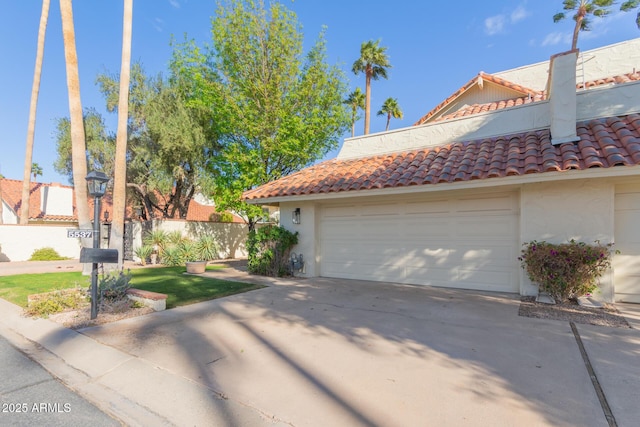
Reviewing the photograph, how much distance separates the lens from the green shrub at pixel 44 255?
16906mm

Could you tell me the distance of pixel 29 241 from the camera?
1706 centimetres

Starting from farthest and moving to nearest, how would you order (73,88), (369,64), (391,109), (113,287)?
(391,109), (369,64), (73,88), (113,287)

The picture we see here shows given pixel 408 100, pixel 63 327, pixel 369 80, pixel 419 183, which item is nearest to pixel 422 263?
pixel 419 183

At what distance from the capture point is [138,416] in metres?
2.70

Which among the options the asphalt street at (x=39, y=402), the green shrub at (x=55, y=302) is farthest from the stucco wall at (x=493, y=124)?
the asphalt street at (x=39, y=402)

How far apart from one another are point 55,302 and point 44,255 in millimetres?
15217

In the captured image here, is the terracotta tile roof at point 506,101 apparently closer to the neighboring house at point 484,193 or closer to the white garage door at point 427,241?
the neighboring house at point 484,193

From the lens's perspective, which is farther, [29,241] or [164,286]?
[29,241]

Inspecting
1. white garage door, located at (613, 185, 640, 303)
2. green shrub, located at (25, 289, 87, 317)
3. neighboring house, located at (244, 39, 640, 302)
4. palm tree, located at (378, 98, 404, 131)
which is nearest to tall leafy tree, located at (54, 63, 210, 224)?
neighboring house, located at (244, 39, 640, 302)

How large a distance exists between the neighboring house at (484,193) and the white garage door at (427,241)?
26 millimetres

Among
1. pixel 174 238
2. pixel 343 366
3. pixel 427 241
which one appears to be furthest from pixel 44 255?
pixel 343 366

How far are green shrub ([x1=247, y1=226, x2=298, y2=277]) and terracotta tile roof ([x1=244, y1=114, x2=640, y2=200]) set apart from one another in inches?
47.7

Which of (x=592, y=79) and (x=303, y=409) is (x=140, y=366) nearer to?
(x=303, y=409)

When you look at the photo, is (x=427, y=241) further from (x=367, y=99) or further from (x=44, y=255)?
(x=44, y=255)
